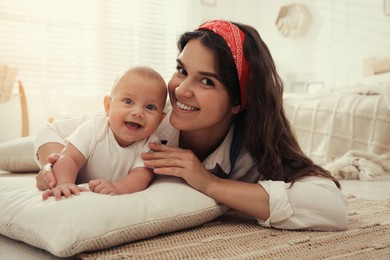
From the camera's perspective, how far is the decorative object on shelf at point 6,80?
13.0 feet

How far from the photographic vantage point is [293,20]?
17.8 ft

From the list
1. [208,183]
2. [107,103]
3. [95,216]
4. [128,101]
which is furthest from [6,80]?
[95,216]

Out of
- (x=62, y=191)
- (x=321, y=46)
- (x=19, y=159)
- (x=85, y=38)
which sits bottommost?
(x=19, y=159)

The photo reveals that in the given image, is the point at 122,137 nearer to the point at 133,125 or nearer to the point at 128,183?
the point at 133,125

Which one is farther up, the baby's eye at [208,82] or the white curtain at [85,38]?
the white curtain at [85,38]

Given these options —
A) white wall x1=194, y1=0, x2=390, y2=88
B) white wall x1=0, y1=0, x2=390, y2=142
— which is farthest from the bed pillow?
white wall x1=194, y1=0, x2=390, y2=88

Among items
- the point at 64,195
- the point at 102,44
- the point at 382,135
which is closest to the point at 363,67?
the point at 382,135

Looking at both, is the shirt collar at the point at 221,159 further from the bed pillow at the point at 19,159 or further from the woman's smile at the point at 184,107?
the bed pillow at the point at 19,159

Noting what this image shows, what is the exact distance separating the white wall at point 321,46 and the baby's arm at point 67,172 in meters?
3.51

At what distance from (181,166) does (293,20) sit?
15.1 feet

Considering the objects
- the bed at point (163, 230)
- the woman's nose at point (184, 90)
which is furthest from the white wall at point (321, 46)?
the woman's nose at point (184, 90)

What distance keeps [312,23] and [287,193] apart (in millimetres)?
4421

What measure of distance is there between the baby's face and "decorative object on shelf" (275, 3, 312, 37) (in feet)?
14.3

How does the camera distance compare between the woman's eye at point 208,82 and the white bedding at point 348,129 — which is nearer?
the woman's eye at point 208,82
